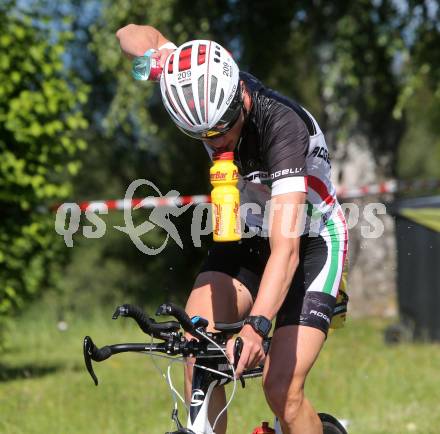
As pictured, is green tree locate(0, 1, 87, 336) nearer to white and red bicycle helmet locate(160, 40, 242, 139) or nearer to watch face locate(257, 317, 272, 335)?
white and red bicycle helmet locate(160, 40, 242, 139)

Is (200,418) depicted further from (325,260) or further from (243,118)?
(243,118)

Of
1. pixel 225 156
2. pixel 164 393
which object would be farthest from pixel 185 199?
pixel 225 156

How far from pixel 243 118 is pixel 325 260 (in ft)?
2.57

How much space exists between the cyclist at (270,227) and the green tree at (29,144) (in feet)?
11.2

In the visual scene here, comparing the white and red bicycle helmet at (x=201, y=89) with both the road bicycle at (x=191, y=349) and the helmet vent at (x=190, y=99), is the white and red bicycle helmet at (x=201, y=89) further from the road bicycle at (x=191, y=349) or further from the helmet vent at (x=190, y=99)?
the road bicycle at (x=191, y=349)

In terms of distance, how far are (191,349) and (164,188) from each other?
13743 millimetres

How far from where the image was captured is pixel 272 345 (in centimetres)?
409

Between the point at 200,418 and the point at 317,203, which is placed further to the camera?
the point at 317,203

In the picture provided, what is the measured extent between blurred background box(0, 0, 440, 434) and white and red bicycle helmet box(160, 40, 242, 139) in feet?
10.6

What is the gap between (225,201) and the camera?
358 centimetres

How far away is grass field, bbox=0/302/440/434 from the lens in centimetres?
648

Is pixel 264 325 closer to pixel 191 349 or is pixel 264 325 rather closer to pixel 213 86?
pixel 191 349

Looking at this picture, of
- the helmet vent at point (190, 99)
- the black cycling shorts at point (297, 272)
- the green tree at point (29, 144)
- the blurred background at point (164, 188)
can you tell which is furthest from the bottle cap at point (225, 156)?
the green tree at point (29, 144)

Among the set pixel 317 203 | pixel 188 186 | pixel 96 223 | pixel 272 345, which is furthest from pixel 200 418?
pixel 188 186
